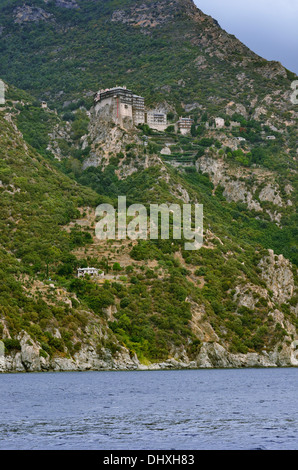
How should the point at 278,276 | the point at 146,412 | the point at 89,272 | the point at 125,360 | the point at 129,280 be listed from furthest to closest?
the point at 278,276, the point at 129,280, the point at 89,272, the point at 125,360, the point at 146,412

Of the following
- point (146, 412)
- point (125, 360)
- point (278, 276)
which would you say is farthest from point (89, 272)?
point (146, 412)

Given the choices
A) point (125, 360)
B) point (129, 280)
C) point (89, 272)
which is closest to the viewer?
point (125, 360)

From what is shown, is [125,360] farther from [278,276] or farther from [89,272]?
[278,276]

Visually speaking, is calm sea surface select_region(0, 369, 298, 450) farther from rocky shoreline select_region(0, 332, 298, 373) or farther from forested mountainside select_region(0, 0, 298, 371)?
forested mountainside select_region(0, 0, 298, 371)

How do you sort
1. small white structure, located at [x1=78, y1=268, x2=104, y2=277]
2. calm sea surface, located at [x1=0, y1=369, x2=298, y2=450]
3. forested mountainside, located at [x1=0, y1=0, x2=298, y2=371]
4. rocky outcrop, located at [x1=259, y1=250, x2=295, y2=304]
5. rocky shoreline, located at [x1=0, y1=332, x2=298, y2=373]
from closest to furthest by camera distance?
calm sea surface, located at [x1=0, y1=369, x2=298, y2=450]
rocky shoreline, located at [x1=0, y1=332, x2=298, y2=373]
forested mountainside, located at [x1=0, y1=0, x2=298, y2=371]
small white structure, located at [x1=78, y1=268, x2=104, y2=277]
rocky outcrop, located at [x1=259, y1=250, x2=295, y2=304]

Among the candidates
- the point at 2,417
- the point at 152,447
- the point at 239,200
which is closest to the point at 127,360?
the point at 2,417

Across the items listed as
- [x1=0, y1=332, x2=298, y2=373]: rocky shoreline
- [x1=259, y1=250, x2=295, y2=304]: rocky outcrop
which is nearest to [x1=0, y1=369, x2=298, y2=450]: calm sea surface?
[x1=0, y1=332, x2=298, y2=373]: rocky shoreline

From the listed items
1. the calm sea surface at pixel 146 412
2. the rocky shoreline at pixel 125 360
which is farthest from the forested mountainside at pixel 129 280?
the calm sea surface at pixel 146 412
